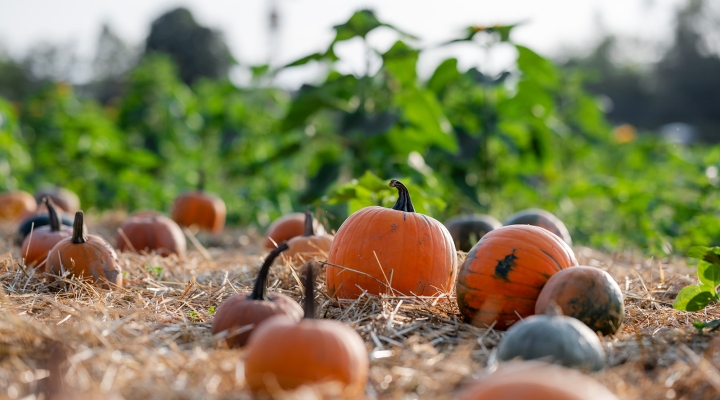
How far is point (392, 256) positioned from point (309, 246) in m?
0.99

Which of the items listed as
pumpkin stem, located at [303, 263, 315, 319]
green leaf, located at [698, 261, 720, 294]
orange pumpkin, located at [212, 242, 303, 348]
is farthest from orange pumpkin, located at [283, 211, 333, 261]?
green leaf, located at [698, 261, 720, 294]

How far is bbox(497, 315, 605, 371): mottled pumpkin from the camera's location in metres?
1.99

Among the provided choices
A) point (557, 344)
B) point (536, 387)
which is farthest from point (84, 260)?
point (536, 387)

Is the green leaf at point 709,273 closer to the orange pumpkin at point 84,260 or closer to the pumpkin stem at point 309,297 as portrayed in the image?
the pumpkin stem at point 309,297

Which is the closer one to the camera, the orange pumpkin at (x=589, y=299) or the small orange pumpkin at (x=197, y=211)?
the orange pumpkin at (x=589, y=299)

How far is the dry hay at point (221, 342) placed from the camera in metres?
1.89

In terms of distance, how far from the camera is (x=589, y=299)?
2.48 metres

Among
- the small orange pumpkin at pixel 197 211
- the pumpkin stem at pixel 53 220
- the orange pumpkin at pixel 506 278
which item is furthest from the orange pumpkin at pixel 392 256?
the small orange pumpkin at pixel 197 211

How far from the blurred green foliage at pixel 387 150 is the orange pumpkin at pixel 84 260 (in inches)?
53.7

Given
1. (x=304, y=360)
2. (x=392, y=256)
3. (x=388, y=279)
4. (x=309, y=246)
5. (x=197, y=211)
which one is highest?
(x=304, y=360)

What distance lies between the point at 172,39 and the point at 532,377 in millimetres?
25048

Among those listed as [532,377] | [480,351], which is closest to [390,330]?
[480,351]

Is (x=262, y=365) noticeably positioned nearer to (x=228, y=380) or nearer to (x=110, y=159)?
(x=228, y=380)

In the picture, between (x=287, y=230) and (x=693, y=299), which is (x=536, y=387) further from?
(x=287, y=230)
